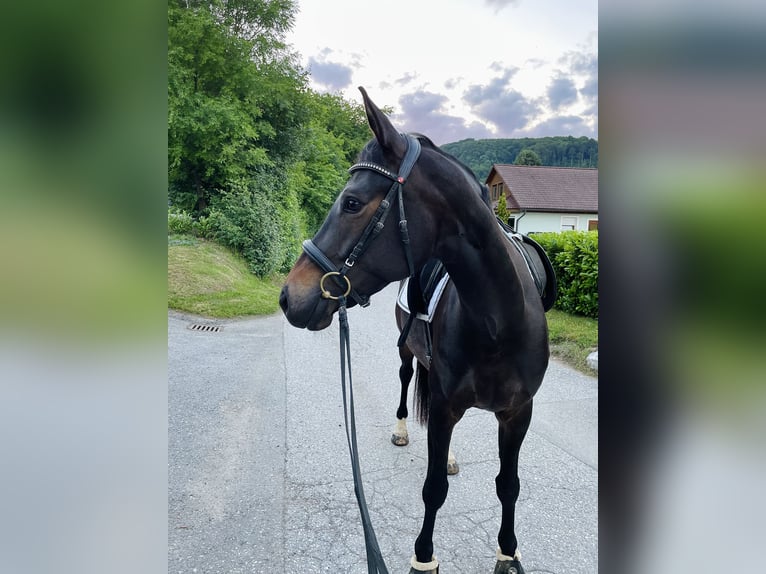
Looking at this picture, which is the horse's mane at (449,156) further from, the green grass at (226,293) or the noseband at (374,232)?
the green grass at (226,293)

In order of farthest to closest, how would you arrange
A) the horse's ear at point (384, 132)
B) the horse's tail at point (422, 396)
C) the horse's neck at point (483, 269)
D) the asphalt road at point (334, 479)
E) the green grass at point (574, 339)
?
1. the green grass at point (574, 339)
2. the horse's tail at point (422, 396)
3. the asphalt road at point (334, 479)
4. the horse's neck at point (483, 269)
5. the horse's ear at point (384, 132)

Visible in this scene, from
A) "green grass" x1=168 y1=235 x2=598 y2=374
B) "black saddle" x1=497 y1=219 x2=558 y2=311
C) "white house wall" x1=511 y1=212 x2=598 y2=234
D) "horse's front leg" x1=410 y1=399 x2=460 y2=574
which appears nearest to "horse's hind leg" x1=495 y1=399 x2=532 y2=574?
"horse's front leg" x1=410 y1=399 x2=460 y2=574

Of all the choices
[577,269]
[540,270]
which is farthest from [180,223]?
[540,270]

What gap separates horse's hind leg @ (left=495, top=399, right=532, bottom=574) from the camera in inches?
81.5

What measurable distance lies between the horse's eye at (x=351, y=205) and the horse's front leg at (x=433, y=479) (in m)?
1.03

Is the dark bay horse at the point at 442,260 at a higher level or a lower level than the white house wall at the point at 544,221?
lower

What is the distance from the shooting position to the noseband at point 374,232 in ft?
4.83

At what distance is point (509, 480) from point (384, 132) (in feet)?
6.00

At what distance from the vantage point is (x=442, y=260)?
1.62m

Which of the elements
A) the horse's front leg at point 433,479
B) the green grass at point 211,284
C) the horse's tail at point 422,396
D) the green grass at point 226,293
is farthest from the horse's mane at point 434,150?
the green grass at point 211,284

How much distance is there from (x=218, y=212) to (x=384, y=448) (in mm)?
10495
